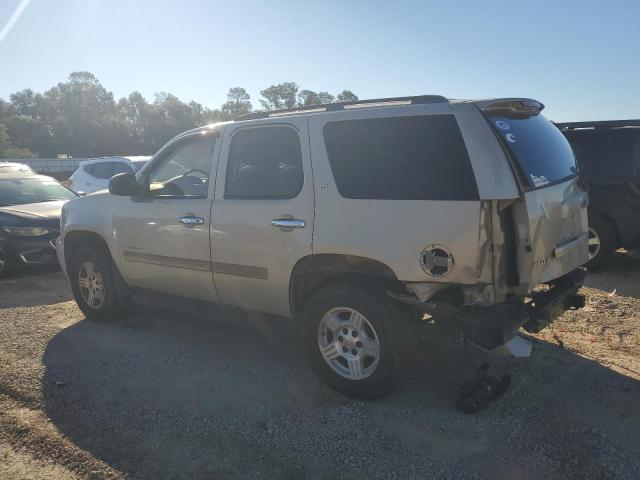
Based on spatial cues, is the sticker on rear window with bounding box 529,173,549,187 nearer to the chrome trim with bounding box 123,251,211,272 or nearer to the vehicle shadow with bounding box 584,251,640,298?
the chrome trim with bounding box 123,251,211,272

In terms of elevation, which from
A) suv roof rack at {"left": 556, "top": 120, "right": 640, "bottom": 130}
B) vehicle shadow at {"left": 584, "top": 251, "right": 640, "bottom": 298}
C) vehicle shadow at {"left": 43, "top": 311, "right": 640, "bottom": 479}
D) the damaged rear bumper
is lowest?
vehicle shadow at {"left": 584, "top": 251, "right": 640, "bottom": 298}

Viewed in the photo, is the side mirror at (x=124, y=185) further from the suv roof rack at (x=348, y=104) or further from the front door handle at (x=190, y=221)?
the suv roof rack at (x=348, y=104)

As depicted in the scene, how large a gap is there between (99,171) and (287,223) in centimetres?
1181

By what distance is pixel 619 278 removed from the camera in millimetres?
6824

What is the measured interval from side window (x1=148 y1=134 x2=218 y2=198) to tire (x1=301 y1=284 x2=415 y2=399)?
63.0 inches

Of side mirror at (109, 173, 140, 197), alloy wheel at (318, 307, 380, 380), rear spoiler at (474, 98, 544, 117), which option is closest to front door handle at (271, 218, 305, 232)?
alloy wheel at (318, 307, 380, 380)

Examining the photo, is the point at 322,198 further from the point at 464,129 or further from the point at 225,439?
the point at 225,439

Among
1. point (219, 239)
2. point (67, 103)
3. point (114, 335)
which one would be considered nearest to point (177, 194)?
point (219, 239)

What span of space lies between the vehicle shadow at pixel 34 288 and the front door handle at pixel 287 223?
13.6ft

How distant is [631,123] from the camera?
7.00 metres

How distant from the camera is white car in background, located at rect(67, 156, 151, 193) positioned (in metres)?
13.8

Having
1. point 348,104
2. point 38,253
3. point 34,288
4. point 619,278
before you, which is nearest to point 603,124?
point 619,278

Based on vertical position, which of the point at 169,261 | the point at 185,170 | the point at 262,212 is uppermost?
the point at 185,170

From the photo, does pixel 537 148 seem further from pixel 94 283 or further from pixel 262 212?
pixel 94 283
